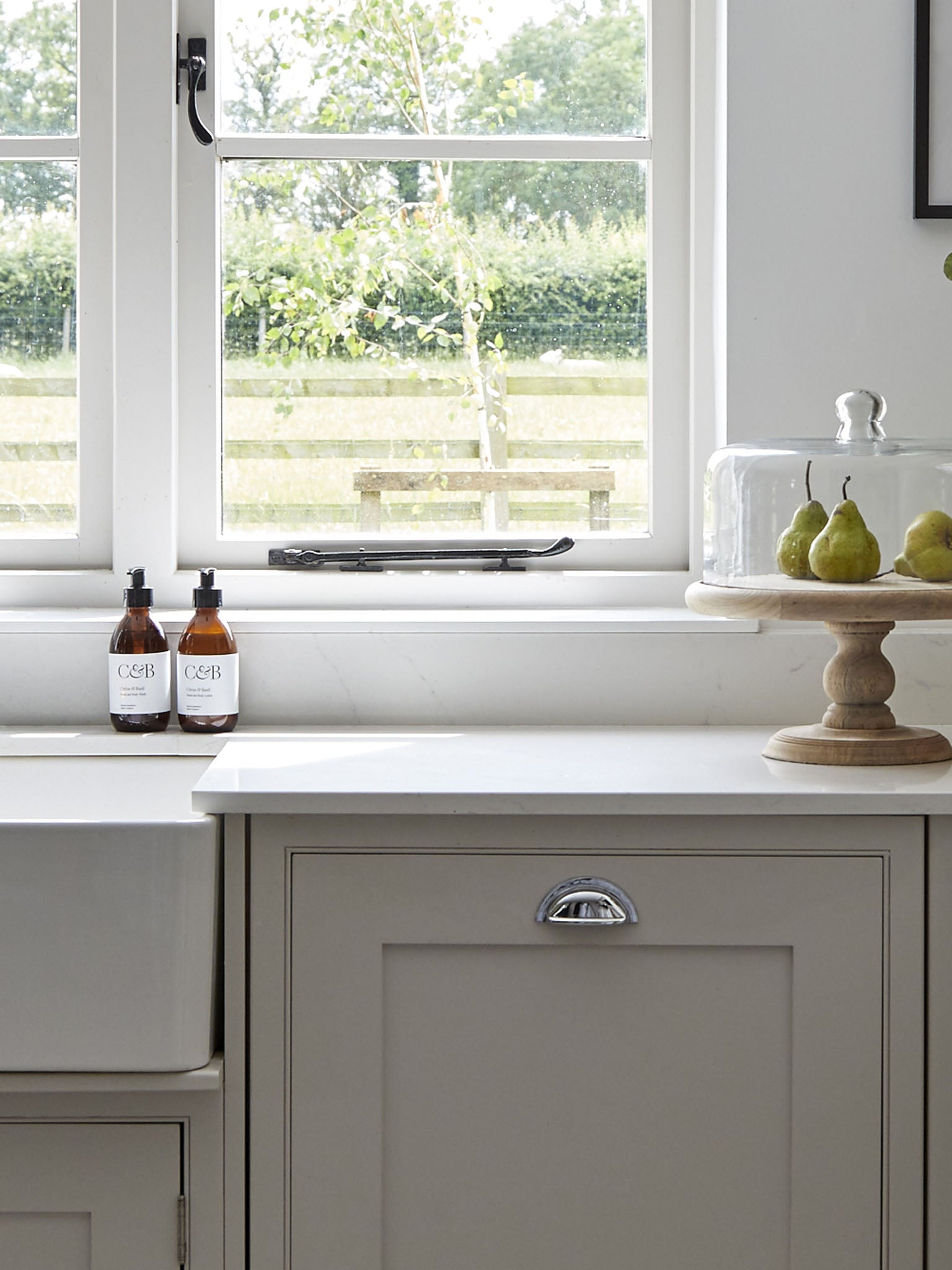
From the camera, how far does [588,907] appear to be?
1108mm

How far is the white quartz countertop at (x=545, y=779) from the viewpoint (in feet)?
3.63

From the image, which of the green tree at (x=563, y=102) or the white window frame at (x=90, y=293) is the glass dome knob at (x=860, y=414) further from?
the white window frame at (x=90, y=293)

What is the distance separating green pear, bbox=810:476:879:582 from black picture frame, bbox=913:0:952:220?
53cm

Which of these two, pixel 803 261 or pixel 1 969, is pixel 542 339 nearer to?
pixel 803 261

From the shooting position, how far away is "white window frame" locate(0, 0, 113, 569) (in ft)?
5.52

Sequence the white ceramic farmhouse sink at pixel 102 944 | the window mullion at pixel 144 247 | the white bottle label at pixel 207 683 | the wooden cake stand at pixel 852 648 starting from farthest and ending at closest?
the window mullion at pixel 144 247, the white bottle label at pixel 207 683, the wooden cake stand at pixel 852 648, the white ceramic farmhouse sink at pixel 102 944

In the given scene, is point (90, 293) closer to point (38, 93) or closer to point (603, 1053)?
point (38, 93)

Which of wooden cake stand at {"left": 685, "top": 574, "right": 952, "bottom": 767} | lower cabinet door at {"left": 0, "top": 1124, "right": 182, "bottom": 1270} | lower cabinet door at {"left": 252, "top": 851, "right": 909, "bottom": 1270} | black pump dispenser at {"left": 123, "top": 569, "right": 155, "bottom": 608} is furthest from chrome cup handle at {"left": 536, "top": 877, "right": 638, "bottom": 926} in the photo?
black pump dispenser at {"left": 123, "top": 569, "right": 155, "bottom": 608}

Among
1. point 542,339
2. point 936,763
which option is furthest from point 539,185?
point 936,763

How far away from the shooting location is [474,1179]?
1117 millimetres

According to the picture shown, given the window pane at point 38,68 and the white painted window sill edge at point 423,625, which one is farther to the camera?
the window pane at point 38,68

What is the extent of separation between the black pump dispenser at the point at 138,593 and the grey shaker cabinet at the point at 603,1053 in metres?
0.48

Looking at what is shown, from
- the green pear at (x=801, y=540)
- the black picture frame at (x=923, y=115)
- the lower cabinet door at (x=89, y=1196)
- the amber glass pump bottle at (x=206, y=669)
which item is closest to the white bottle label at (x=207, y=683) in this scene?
the amber glass pump bottle at (x=206, y=669)

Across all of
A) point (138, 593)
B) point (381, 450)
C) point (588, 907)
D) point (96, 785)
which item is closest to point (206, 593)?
point (138, 593)
